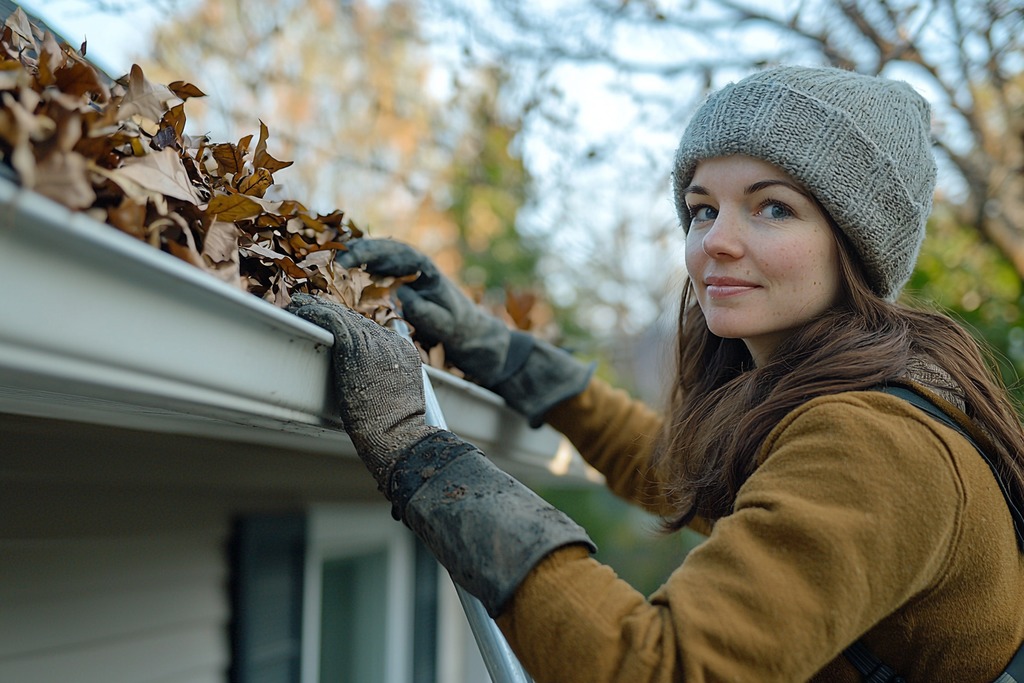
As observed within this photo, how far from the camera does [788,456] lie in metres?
1.42

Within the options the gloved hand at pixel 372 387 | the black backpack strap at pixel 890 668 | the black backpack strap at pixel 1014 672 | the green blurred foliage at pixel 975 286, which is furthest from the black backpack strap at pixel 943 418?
the green blurred foliage at pixel 975 286

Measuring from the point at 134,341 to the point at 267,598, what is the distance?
179cm

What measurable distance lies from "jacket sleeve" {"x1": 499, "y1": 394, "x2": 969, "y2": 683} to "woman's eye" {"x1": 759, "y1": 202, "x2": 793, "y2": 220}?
0.63 meters

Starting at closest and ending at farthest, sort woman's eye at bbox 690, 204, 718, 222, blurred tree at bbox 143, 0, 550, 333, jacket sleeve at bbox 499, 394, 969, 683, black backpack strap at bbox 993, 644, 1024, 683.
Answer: jacket sleeve at bbox 499, 394, 969, 683 → black backpack strap at bbox 993, 644, 1024, 683 → woman's eye at bbox 690, 204, 718, 222 → blurred tree at bbox 143, 0, 550, 333

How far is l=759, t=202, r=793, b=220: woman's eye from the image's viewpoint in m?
1.93

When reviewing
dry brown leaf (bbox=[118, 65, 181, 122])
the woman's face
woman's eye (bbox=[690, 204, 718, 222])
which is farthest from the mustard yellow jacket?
dry brown leaf (bbox=[118, 65, 181, 122])

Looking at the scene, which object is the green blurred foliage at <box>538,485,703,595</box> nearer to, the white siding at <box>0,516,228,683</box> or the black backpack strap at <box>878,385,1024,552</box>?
the white siding at <box>0,516,228,683</box>

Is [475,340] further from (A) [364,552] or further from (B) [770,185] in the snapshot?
(A) [364,552]

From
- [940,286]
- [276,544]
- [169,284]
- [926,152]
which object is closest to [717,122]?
[926,152]

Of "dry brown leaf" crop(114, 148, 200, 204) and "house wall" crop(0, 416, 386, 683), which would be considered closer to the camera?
"dry brown leaf" crop(114, 148, 200, 204)

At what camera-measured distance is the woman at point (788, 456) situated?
130 centimetres

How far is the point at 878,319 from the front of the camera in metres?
1.90

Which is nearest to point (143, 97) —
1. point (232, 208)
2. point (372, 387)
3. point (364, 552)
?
point (232, 208)

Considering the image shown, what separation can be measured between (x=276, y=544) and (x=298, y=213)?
1.22 meters
